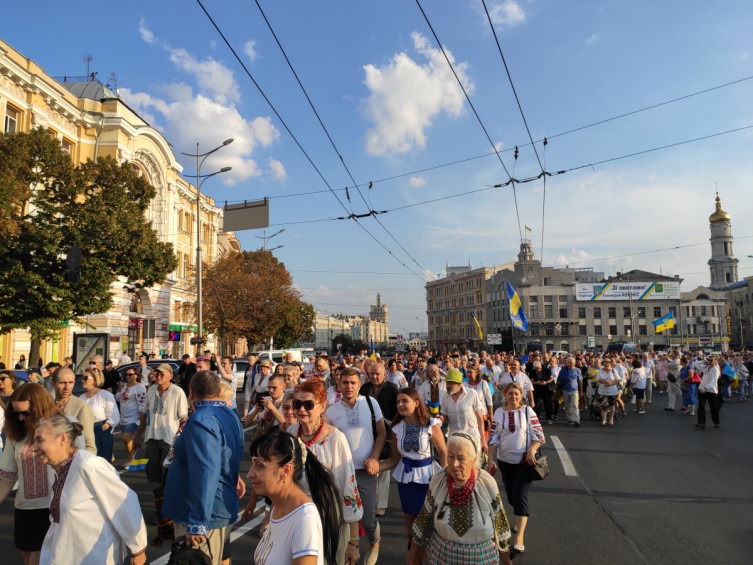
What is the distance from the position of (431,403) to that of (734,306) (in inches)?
4821

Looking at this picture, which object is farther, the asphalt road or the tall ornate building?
the tall ornate building

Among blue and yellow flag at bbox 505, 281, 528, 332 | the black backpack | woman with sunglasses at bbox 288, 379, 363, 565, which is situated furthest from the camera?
blue and yellow flag at bbox 505, 281, 528, 332

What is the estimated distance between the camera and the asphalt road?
211 inches

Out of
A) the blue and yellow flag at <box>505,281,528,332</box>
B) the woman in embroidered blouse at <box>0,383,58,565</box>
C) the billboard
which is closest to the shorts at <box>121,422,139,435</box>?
the woman in embroidered blouse at <box>0,383,58,565</box>

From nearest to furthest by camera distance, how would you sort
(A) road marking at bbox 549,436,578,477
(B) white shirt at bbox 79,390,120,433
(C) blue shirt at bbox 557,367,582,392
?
(B) white shirt at bbox 79,390,120,433 → (A) road marking at bbox 549,436,578,477 → (C) blue shirt at bbox 557,367,582,392

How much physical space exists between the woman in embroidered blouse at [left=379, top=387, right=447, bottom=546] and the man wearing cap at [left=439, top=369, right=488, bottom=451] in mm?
1526

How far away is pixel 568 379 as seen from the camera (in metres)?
14.2

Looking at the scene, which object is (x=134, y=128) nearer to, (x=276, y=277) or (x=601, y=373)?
(x=276, y=277)

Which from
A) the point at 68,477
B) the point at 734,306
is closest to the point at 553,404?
the point at 68,477

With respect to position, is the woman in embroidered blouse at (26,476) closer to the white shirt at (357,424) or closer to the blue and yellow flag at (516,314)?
the white shirt at (357,424)

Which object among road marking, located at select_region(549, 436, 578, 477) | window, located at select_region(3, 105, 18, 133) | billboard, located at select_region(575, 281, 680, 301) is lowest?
road marking, located at select_region(549, 436, 578, 477)

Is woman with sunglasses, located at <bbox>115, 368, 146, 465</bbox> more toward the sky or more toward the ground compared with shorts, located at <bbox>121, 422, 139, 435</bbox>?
more toward the sky

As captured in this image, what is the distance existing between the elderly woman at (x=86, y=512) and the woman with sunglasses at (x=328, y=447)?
3.84 feet

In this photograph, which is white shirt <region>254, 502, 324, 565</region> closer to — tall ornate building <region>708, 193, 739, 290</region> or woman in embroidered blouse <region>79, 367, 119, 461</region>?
woman in embroidered blouse <region>79, 367, 119, 461</region>
